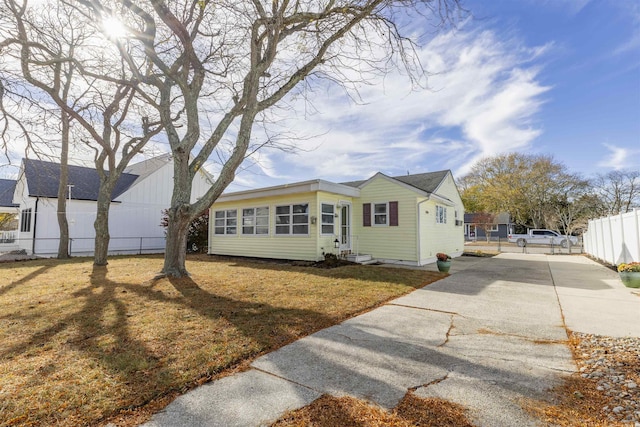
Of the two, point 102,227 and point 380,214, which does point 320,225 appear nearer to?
point 380,214

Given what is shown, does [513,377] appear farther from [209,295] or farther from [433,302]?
[209,295]

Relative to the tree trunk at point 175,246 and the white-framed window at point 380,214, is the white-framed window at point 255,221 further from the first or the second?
the tree trunk at point 175,246

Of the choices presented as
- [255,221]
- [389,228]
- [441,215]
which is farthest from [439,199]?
[255,221]

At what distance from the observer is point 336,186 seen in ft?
36.4

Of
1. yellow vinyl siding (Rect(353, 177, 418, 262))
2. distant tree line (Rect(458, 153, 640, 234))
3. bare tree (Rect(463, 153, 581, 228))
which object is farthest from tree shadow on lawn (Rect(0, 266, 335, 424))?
bare tree (Rect(463, 153, 581, 228))

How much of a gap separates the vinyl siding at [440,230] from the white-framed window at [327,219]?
3347mm

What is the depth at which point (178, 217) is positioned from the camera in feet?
23.6

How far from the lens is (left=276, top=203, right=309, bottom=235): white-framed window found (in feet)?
36.7

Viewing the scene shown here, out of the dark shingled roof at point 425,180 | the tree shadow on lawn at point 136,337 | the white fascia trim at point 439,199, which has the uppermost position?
the dark shingled roof at point 425,180

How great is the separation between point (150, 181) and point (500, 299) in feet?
61.4

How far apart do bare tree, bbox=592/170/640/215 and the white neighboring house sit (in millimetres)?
36335

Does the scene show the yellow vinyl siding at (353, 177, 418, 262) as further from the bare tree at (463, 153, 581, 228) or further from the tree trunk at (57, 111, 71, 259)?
the bare tree at (463, 153, 581, 228)

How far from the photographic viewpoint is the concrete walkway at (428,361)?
7.18 feet

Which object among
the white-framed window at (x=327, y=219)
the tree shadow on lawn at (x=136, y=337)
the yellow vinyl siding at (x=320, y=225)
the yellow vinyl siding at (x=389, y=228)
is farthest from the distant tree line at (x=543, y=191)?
the tree shadow on lawn at (x=136, y=337)
